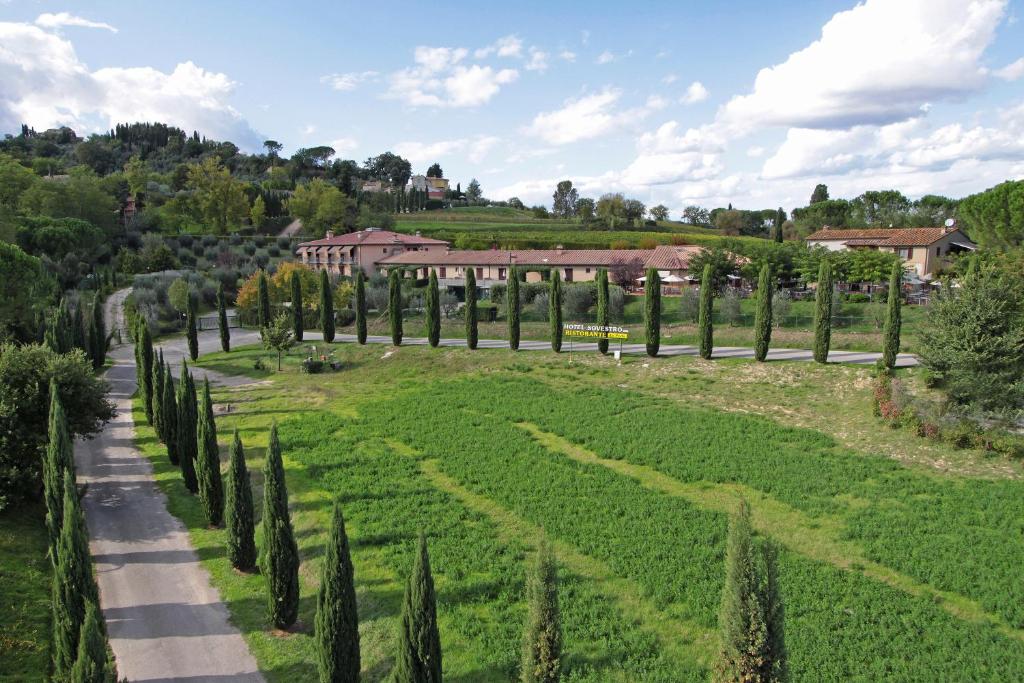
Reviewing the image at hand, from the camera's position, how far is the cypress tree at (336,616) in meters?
11.0

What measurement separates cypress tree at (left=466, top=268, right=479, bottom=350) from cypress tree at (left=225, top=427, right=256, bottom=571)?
80.4 ft

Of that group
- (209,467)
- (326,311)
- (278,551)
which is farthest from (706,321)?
(278,551)

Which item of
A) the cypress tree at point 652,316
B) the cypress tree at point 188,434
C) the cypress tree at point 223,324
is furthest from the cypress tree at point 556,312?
the cypress tree at point 223,324

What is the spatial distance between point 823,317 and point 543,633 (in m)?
28.3

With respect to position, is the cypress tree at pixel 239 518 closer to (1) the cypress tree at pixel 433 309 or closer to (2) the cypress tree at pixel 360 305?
(1) the cypress tree at pixel 433 309

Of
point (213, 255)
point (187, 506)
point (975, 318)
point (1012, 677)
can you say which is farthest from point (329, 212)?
point (1012, 677)

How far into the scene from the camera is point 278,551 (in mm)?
13562

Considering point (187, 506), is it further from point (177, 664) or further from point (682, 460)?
point (682, 460)

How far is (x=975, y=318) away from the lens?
75.5 feet

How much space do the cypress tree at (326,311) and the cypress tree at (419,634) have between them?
36825 millimetres

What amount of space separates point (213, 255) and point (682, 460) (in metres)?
72.4

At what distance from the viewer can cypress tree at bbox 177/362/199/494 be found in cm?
2112

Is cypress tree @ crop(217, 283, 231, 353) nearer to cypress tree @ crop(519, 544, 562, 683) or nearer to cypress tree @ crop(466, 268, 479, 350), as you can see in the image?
cypress tree @ crop(466, 268, 479, 350)

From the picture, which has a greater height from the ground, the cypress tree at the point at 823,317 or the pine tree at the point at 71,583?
the cypress tree at the point at 823,317
